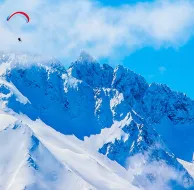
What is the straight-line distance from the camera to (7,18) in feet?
617

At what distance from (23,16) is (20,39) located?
325 inches

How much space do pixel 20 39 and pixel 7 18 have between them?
8.71 metres

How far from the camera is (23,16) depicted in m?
188

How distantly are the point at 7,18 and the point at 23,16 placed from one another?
4777 mm

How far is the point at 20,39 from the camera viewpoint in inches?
7254
